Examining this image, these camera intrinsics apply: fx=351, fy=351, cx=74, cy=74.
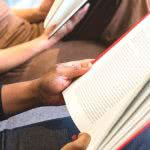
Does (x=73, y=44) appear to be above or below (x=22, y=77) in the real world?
above

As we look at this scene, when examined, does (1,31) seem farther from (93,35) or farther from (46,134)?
(46,134)

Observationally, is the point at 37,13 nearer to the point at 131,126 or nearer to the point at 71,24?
the point at 71,24

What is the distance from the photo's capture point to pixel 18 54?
1.04 m

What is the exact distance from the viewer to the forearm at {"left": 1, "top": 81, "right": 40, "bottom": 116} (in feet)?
2.77

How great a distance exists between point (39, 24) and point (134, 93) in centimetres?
76

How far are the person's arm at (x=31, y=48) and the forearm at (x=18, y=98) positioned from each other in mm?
182

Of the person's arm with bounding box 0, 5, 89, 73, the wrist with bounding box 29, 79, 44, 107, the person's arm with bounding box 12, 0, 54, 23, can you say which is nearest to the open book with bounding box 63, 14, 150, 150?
the wrist with bounding box 29, 79, 44, 107

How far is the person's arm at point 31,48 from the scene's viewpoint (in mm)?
1024

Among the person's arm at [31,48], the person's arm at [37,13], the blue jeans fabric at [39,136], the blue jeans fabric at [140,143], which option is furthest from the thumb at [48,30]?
the blue jeans fabric at [140,143]

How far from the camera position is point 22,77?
1062 mm

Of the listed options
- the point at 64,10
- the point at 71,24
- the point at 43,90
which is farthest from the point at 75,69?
the point at 71,24

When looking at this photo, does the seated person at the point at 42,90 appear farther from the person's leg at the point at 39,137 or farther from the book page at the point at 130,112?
the book page at the point at 130,112

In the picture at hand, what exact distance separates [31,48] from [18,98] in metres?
0.24

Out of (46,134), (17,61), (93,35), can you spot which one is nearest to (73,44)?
(93,35)
